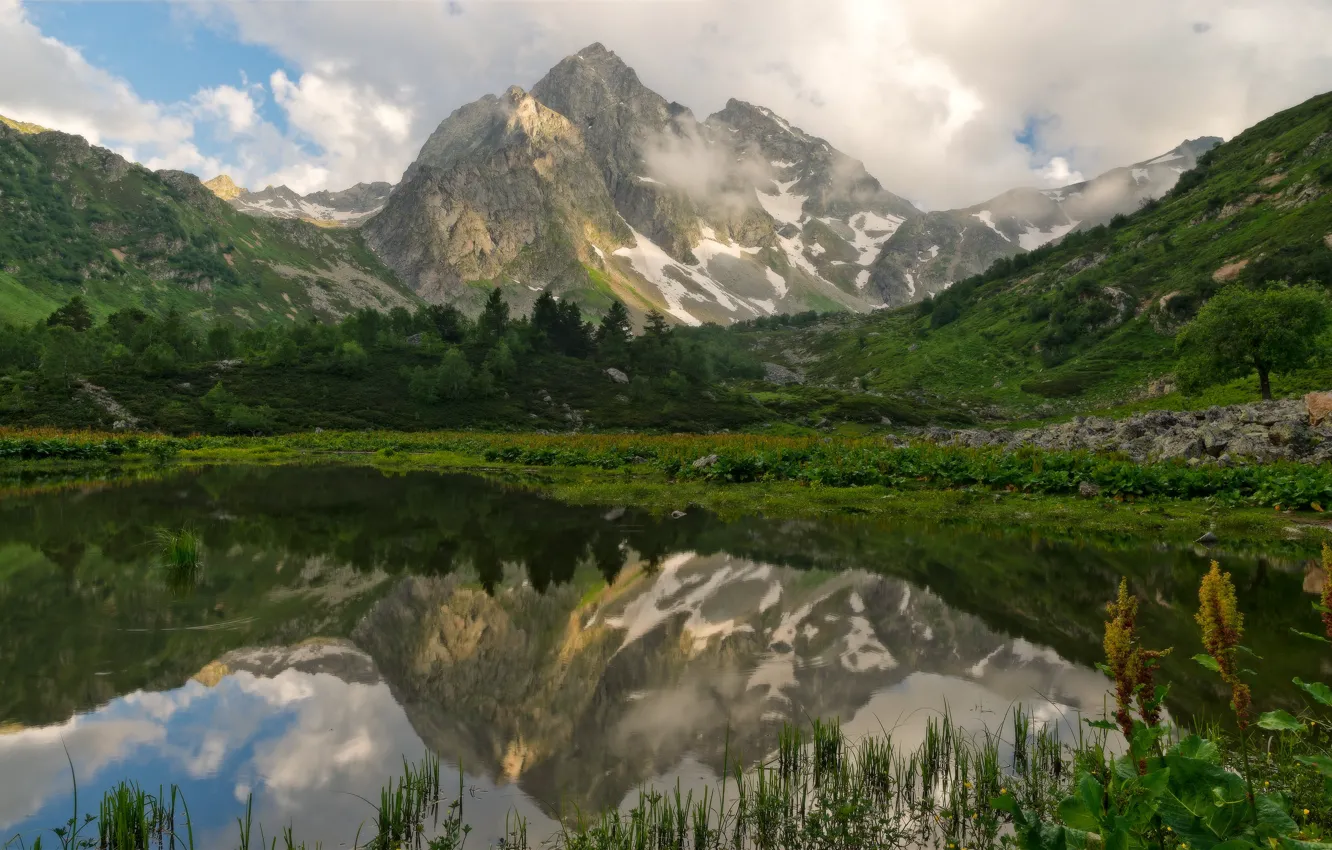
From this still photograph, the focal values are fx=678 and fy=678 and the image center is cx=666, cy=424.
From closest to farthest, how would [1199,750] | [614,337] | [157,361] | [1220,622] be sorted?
[1199,750], [1220,622], [157,361], [614,337]

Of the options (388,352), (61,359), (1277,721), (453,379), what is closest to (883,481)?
(1277,721)

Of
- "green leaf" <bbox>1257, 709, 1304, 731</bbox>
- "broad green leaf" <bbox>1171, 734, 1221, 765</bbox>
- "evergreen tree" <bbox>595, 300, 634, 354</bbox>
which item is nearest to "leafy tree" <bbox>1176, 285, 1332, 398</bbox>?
"green leaf" <bbox>1257, 709, 1304, 731</bbox>

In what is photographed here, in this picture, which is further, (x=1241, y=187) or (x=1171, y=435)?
(x=1241, y=187)

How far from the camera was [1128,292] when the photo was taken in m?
116

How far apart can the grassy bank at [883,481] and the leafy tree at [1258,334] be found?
32.1 meters

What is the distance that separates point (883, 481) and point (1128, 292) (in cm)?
10961

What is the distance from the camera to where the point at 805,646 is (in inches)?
514

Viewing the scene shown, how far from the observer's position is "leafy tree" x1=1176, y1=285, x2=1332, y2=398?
51656 mm

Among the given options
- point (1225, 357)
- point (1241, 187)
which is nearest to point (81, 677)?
point (1225, 357)

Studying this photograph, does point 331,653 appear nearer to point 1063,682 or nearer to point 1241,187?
point 1063,682

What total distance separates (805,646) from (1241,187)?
162 metres

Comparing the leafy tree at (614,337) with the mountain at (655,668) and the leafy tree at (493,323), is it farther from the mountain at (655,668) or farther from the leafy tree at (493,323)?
the mountain at (655,668)

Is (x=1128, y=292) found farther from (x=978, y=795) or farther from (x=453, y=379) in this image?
(x=978, y=795)

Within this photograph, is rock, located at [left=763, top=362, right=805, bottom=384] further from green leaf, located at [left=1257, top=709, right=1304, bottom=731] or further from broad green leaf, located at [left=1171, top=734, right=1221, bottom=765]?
broad green leaf, located at [left=1171, top=734, right=1221, bottom=765]
